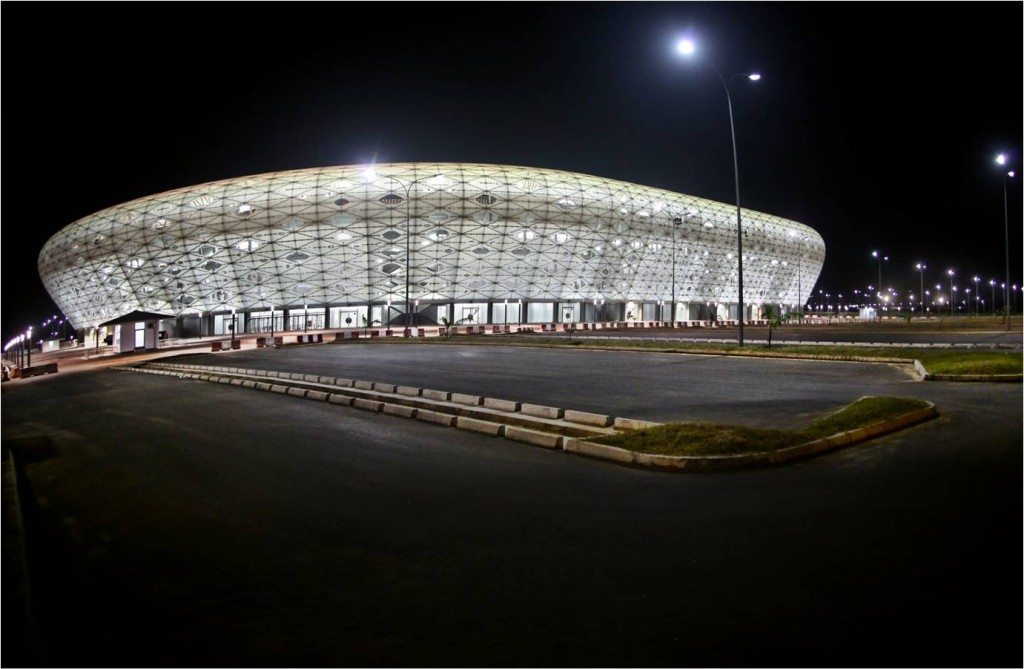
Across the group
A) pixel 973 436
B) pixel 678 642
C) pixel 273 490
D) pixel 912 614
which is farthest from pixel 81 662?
pixel 973 436

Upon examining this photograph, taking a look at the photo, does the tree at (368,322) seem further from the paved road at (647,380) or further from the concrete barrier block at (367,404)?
the concrete barrier block at (367,404)

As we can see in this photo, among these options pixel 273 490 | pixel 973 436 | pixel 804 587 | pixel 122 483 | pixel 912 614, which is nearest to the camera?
pixel 912 614

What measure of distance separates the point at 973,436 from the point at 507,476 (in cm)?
639

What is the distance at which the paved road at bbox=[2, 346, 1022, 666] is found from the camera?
3195 millimetres

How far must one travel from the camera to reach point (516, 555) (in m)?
4.48

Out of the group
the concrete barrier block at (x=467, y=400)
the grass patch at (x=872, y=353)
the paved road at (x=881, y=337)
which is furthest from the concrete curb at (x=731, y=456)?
the paved road at (x=881, y=337)

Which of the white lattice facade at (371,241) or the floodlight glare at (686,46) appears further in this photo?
the white lattice facade at (371,241)

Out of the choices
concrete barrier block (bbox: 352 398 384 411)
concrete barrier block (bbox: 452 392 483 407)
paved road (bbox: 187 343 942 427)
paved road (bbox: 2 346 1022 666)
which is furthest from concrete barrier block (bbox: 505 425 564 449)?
concrete barrier block (bbox: 352 398 384 411)

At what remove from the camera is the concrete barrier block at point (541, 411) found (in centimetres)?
1038

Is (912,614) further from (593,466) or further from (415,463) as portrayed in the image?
(415,463)

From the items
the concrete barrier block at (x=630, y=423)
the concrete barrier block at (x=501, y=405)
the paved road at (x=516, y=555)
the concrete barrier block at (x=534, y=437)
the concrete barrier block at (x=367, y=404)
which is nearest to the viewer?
the paved road at (x=516, y=555)

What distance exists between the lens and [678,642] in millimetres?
3152

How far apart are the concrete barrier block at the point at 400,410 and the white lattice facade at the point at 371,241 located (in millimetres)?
45015

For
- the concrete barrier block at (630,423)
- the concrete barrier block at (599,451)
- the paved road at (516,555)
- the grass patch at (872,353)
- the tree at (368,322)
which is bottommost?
the paved road at (516,555)
